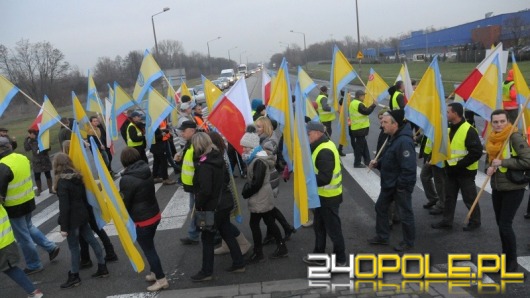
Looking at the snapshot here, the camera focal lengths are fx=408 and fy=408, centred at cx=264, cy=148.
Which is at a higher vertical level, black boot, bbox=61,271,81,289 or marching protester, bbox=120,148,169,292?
marching protester, bbox=120,148,169,292

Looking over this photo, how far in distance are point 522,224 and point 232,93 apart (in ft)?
15.1

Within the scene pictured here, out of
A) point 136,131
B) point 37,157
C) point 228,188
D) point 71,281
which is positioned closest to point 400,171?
point 228,188

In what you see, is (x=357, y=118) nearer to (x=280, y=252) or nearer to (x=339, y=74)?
(x=339, y=74)

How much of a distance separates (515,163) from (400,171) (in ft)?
4.14

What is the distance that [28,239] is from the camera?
554cm

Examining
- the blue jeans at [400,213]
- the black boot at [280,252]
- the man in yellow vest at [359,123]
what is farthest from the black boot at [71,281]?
the man in yellow vest at [359,123]

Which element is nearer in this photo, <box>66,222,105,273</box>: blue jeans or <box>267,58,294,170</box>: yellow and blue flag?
<box>66,222,105,273</box>: blue jeans

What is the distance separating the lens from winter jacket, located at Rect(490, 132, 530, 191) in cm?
435

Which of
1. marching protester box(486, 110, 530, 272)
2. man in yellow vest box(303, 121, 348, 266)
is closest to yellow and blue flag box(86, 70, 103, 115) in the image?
man in yellow vest box(303, 121, 348, 266)

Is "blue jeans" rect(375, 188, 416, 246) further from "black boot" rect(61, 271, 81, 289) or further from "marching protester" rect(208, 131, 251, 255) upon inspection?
"black boot" rect(61, 271, 81, 289)

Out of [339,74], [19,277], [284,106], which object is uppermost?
[339,74]

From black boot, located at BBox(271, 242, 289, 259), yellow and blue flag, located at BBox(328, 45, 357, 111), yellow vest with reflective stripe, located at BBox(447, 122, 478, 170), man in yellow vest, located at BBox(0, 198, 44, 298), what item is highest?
yellow and blue flag, located at BBox(328, 45, 357, 111)

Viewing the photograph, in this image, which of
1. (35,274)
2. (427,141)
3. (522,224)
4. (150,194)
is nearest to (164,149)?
(35,274)

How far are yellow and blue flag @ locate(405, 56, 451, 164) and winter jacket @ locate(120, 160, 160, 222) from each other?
352 centimetres
